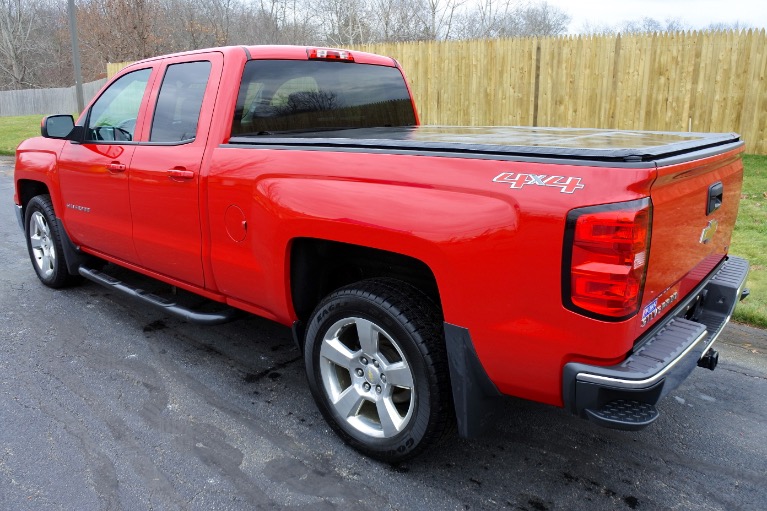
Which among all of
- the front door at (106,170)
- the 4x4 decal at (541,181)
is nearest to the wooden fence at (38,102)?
the front door at (106,170)

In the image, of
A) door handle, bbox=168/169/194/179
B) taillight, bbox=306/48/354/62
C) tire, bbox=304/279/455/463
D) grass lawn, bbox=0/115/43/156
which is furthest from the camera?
grass lawn, bbox=0/115/43/156

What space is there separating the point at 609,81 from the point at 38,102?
3753cm

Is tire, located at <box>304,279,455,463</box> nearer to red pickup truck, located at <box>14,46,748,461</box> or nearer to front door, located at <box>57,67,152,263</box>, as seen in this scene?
red pickup truck, located at <box>14,46,748,461</box>

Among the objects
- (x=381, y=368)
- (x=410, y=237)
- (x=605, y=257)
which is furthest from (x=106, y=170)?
(x=605, y=257)

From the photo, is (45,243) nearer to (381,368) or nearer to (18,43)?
(381,368)

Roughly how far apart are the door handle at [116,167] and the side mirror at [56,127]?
678 millimetres

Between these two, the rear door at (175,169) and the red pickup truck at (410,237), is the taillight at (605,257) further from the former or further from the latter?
the rear door at (175,169)

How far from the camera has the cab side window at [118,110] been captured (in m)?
4.13

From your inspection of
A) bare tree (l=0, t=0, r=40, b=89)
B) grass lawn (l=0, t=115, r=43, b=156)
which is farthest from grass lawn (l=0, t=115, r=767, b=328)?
bare tree (l=0, t=0, r=40, b=89)

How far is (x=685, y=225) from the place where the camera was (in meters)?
2.46

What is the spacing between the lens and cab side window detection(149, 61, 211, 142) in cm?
361

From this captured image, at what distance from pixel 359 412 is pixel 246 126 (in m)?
1.76

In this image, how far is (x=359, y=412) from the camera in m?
3.01

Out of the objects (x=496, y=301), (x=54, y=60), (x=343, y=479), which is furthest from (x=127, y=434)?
(x=54, y=60)
